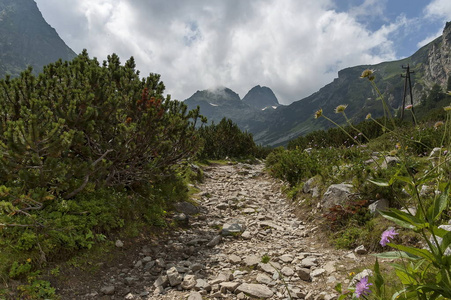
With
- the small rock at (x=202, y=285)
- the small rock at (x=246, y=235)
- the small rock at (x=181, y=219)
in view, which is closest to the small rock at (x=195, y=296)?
the small rock at (x=202, y=285)

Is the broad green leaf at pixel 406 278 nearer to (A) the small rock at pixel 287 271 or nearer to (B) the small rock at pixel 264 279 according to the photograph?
(B) the small rock at pixel 264 279

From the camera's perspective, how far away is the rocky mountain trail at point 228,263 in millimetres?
4121

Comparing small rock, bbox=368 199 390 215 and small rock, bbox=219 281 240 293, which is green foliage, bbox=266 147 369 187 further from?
small rock, bbox=219 281 240 293

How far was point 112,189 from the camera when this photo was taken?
22.1 ft

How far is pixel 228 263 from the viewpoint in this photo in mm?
5223

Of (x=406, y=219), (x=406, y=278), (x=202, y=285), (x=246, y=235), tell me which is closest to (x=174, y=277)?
(x=202, y=285)

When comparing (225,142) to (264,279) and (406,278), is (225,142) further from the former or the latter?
(406,278)

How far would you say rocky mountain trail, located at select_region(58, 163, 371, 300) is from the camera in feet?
13.5

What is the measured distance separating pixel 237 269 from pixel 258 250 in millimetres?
965

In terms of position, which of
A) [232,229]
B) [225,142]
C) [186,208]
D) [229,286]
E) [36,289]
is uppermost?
[225,142]

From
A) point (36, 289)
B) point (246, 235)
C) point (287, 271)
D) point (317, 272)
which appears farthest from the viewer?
point (246, 235)

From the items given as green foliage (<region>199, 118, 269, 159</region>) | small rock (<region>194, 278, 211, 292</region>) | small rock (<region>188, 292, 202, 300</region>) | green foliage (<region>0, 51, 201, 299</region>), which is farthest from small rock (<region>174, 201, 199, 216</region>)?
green foliage (<region>199, 118, 269, 159</region>)

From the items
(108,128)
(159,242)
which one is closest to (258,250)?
(159,242)

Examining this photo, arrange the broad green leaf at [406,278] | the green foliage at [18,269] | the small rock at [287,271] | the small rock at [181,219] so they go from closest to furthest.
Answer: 1. the broad green leaf at [406,278]
2. the green foliage at [18,269]
3. the small rock at [287,271]
4. the small rock at [181,219]
